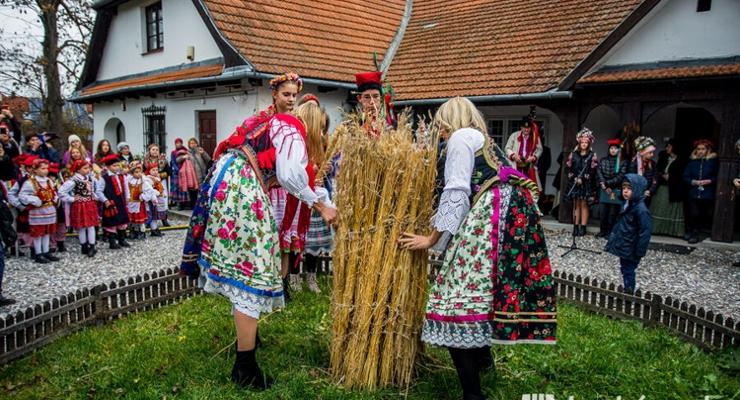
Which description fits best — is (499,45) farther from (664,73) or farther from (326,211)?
(326,211)

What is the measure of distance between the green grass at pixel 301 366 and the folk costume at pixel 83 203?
11.7ft

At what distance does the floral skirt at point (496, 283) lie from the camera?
107 inches

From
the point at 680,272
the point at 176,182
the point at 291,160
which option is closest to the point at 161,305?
the point at 291,160

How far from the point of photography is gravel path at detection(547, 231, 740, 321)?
229 inches

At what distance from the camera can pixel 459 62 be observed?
11.9 metres

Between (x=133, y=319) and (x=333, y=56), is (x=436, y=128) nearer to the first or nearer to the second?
(x=133, y=319)

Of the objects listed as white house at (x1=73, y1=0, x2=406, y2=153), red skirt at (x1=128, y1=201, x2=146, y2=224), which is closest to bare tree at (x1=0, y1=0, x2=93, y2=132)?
white house at (x1=73, y1=0, x2=406, y2=153)

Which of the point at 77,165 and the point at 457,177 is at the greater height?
the point at 457,177

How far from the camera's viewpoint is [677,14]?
8727 millimetres

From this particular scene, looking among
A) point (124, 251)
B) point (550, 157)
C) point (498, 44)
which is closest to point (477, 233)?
point (124, 251)

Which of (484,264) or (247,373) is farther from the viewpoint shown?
(247,373)

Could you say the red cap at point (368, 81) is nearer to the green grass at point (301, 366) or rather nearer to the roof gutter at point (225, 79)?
the green grass at point (301, 366)

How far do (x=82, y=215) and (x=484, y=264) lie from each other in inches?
263

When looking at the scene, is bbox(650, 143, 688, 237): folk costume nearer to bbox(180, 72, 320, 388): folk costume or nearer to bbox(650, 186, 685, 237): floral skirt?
bbox(650, 186, 685, 237): floral skirt
